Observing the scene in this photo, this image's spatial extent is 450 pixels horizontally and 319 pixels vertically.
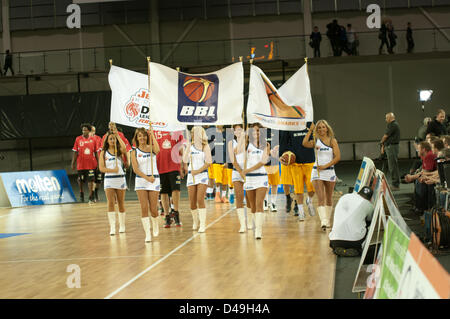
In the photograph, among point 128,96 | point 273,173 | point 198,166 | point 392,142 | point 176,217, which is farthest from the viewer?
point 392,142

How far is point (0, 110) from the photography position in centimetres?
2600

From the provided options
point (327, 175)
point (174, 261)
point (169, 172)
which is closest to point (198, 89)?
point (169, 172)

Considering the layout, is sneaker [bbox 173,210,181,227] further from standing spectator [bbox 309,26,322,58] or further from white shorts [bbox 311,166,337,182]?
standing spectator [bbox 309,26,322,58]

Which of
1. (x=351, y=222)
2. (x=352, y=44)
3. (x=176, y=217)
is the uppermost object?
(x=352, y=44)

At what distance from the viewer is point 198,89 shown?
10.4m

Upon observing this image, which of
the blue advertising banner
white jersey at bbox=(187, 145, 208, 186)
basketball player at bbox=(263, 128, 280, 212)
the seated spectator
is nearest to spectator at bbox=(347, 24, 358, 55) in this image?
basketball player at bbox=(263, 128, 280, 212)

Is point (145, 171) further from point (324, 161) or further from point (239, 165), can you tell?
point (324, 161)

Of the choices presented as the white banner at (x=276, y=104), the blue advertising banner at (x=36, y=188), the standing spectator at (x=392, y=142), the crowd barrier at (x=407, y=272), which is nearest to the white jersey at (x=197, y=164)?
the white banner at (x=276, y=104)

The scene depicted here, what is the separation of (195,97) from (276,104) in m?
1.44

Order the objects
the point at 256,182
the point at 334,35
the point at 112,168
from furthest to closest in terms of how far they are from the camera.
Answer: the point at 334,35 → the point at 112,168 → the point at 256,182

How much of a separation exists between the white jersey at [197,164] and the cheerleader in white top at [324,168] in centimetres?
195

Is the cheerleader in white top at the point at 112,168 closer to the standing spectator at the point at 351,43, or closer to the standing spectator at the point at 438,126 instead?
the standing spectator at the point at 438,126

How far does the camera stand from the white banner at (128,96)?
36.4 ft

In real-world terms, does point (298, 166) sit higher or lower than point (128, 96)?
lower
